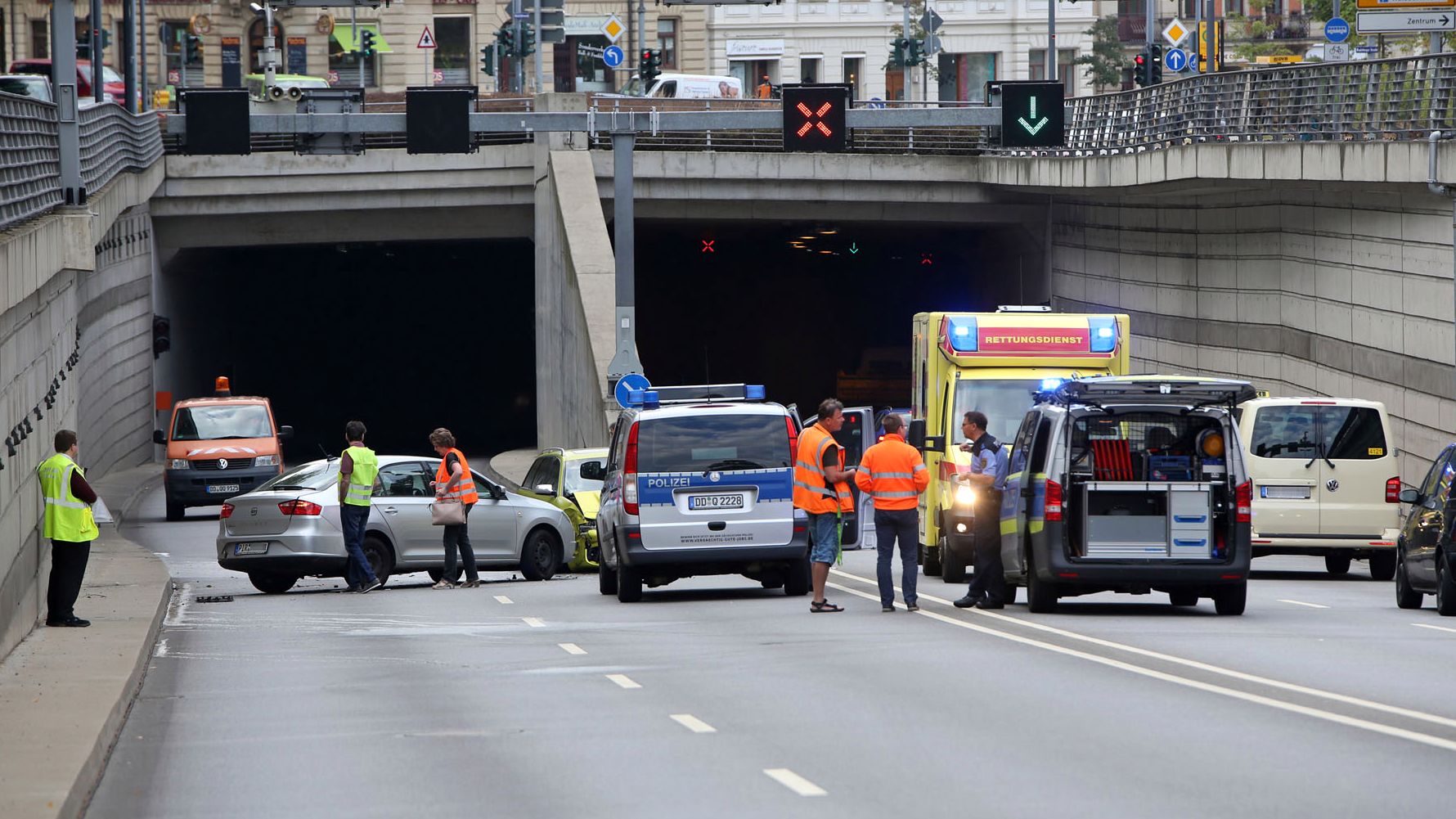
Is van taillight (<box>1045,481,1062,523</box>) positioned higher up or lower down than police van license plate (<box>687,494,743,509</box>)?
higher up

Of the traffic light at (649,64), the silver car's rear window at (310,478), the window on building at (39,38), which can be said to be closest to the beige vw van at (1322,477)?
the silver car's rear window at (310,478)

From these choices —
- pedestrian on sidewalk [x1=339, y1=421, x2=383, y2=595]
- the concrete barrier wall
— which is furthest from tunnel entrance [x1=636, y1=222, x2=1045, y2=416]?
pedestrian on sidewalk [x1=339, y1=421, x2=383, y2=595]

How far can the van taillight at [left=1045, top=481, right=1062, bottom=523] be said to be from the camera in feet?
55.7

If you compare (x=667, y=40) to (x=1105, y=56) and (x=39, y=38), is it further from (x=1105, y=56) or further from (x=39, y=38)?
(x=39, y=38)

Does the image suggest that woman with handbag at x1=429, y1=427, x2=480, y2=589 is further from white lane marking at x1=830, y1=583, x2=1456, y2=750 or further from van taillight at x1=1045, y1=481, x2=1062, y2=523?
van taillight at x1=1045, y1=481, x2=1062, y2=523

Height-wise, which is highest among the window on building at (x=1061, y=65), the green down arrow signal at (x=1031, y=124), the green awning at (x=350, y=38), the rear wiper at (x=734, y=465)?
the green awning at (x=350, y=38)

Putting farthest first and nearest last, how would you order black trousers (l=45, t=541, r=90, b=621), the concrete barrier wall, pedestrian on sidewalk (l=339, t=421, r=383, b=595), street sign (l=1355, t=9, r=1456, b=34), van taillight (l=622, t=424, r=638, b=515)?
the concrete barrier wall < street sign (l=1355, t=9, r=1456, b=34) < pedestrian on sidewalk (l=339, t=421, r=383, b=595) < van taillight (l=622, t=424, r=638, b=515) < black trousers (l=45, t=541, r=90, b=621)

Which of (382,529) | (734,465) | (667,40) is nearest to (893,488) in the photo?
(734,465)

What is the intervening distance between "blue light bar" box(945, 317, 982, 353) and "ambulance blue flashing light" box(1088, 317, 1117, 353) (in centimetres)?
116

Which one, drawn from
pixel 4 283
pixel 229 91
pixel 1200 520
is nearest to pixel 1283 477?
pixel 1200 520

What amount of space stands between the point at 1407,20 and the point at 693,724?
61.3 ft

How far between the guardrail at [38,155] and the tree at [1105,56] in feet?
167

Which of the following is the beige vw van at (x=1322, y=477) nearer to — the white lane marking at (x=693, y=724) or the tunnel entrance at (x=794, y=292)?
the white lane marking at (x=693, y=724)

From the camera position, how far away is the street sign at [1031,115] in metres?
35.2
